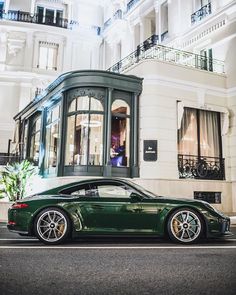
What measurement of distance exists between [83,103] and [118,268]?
10.5 m

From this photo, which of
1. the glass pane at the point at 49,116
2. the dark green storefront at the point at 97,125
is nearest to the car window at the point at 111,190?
the dark green storefront at the point at 97,125

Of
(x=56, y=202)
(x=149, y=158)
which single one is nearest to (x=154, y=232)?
(x=56, y=202)

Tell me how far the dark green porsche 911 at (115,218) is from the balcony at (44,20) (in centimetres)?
2317

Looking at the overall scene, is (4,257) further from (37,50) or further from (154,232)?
(37,50)

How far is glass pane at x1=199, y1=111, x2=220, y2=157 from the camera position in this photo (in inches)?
594

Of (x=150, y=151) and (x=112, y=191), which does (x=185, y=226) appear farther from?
(x=150, y=151)

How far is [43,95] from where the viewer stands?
658 inches

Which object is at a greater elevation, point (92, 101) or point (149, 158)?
point (92, 101)

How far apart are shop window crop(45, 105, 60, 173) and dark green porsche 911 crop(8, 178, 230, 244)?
913cm

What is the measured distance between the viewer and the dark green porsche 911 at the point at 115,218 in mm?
5711

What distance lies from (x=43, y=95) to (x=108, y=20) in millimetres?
12910

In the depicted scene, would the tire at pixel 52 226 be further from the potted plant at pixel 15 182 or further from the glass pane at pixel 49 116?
the glass pane at pixel 49 116

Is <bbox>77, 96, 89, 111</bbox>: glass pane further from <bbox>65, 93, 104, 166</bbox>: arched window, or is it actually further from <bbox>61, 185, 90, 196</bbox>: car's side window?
<bbox>61, 185, 90, 196</bbox>: car's side window

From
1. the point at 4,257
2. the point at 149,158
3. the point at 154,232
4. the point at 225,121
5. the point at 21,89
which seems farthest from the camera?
the point at 21,89
